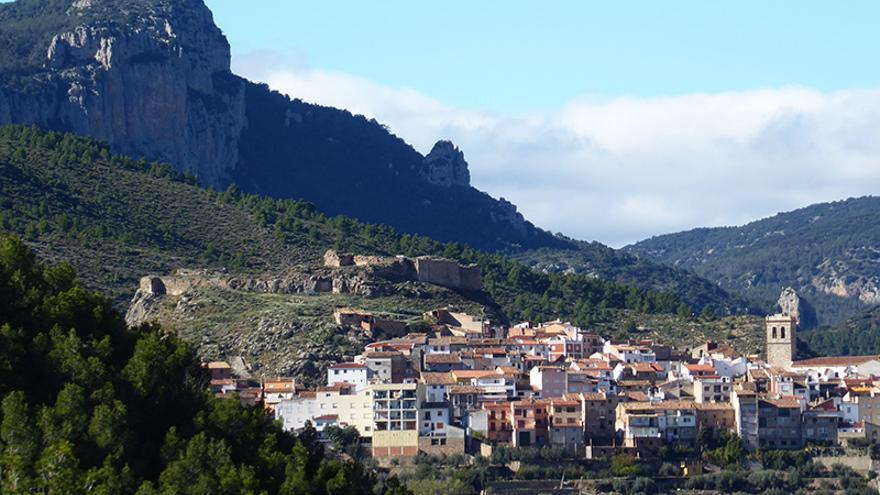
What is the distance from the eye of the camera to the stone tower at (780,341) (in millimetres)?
89438

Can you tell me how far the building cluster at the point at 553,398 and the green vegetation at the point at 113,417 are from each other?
57.5 ft

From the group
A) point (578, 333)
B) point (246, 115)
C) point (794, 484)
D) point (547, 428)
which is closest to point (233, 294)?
point (578, 333)

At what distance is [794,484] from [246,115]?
99.9 m

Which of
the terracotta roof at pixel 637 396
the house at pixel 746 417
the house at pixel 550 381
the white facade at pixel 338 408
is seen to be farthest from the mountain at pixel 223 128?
the house at pixel 746 417

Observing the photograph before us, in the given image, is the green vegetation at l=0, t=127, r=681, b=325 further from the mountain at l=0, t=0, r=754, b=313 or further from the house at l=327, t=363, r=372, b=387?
the mountain at l=0, t=0, r=754, b=313

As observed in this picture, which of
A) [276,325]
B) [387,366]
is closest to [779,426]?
[387,366]

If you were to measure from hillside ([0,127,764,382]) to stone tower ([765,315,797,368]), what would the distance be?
29.9ft

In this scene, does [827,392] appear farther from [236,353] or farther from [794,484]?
[236,353]

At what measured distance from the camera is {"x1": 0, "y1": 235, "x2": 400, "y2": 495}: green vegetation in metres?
41.8

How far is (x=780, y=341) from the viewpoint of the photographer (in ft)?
295

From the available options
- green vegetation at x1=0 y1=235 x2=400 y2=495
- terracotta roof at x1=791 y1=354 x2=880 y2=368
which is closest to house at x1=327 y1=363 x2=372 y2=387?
terracotta roof at x1=791 y1=354 x2=880 y2=368

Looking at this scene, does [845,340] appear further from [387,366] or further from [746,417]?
[387,366]

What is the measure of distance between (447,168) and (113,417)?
135654 millimetres

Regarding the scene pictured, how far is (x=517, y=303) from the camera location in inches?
4016
